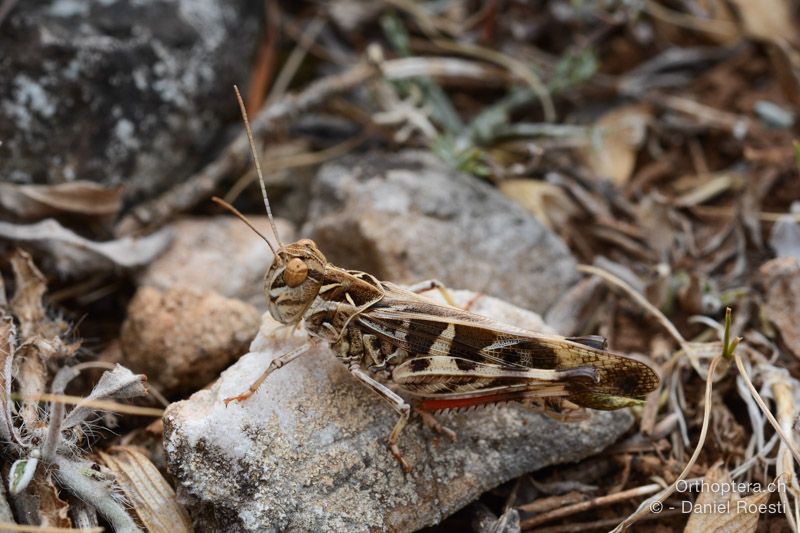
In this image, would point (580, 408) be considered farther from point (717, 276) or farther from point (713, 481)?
point (717, 276)

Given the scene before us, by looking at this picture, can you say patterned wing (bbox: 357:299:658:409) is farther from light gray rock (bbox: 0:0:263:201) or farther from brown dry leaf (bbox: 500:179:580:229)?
light gray rock (bbox: 0:0:263:201)

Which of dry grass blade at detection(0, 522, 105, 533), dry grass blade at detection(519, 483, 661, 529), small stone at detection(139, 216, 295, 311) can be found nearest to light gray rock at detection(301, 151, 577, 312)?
small stone at detection(139, 216, 295, 311)

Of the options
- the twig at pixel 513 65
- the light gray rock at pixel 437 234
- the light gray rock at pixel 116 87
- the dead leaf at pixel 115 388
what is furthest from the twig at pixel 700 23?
the dead leaf at pixel 115 388

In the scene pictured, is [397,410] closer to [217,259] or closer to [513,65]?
[217,259]

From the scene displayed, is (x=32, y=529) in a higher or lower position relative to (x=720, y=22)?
lower

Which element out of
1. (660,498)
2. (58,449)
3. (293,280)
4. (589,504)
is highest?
(293,280)

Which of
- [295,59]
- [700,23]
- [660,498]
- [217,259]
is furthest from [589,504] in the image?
[700,23]
